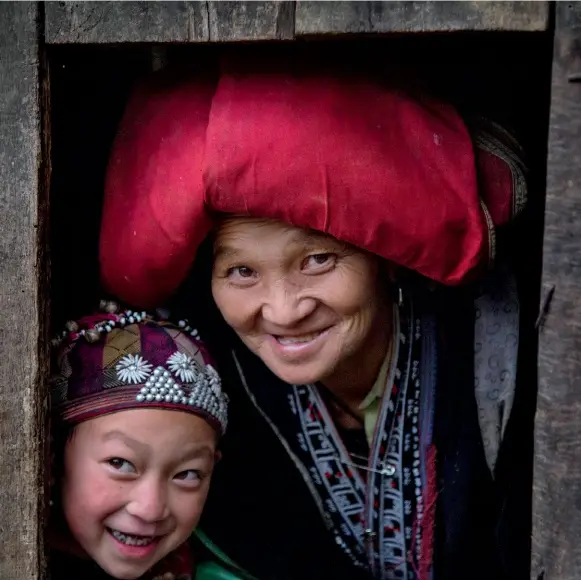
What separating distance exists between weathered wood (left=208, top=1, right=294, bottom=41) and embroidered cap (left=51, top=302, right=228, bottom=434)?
0.60 metres

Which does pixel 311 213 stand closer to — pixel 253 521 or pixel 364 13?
pixel 364 13

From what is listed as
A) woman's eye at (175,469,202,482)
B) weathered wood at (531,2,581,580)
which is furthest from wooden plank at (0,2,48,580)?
weathered wood at (531,2,581,580)

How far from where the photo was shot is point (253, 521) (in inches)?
81.9

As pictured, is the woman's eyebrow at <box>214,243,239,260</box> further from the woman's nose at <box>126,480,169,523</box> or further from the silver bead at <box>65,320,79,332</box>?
the woman's nose at <box>126,480,169,523</box>

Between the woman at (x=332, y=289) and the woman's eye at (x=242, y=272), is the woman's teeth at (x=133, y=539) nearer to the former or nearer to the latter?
the woman at (x=332, y=289)

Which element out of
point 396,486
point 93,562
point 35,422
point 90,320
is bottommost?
point 93,562

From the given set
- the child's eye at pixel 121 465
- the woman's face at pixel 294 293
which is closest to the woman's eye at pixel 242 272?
the woman's face at pixel 294 293

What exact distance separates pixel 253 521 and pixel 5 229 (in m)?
0.82

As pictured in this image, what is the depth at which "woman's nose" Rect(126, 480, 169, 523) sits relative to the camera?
1730mm

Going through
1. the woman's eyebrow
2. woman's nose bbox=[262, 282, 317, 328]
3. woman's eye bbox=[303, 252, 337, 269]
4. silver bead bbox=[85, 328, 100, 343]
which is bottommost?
silver bead bbox=[85, 328, 100, 343]

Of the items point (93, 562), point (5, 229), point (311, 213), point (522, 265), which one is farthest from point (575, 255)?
point (93, 562)

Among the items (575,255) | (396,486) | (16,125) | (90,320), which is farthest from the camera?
(396,486)

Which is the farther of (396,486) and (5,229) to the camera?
(396,486)

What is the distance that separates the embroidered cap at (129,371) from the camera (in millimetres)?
1781
